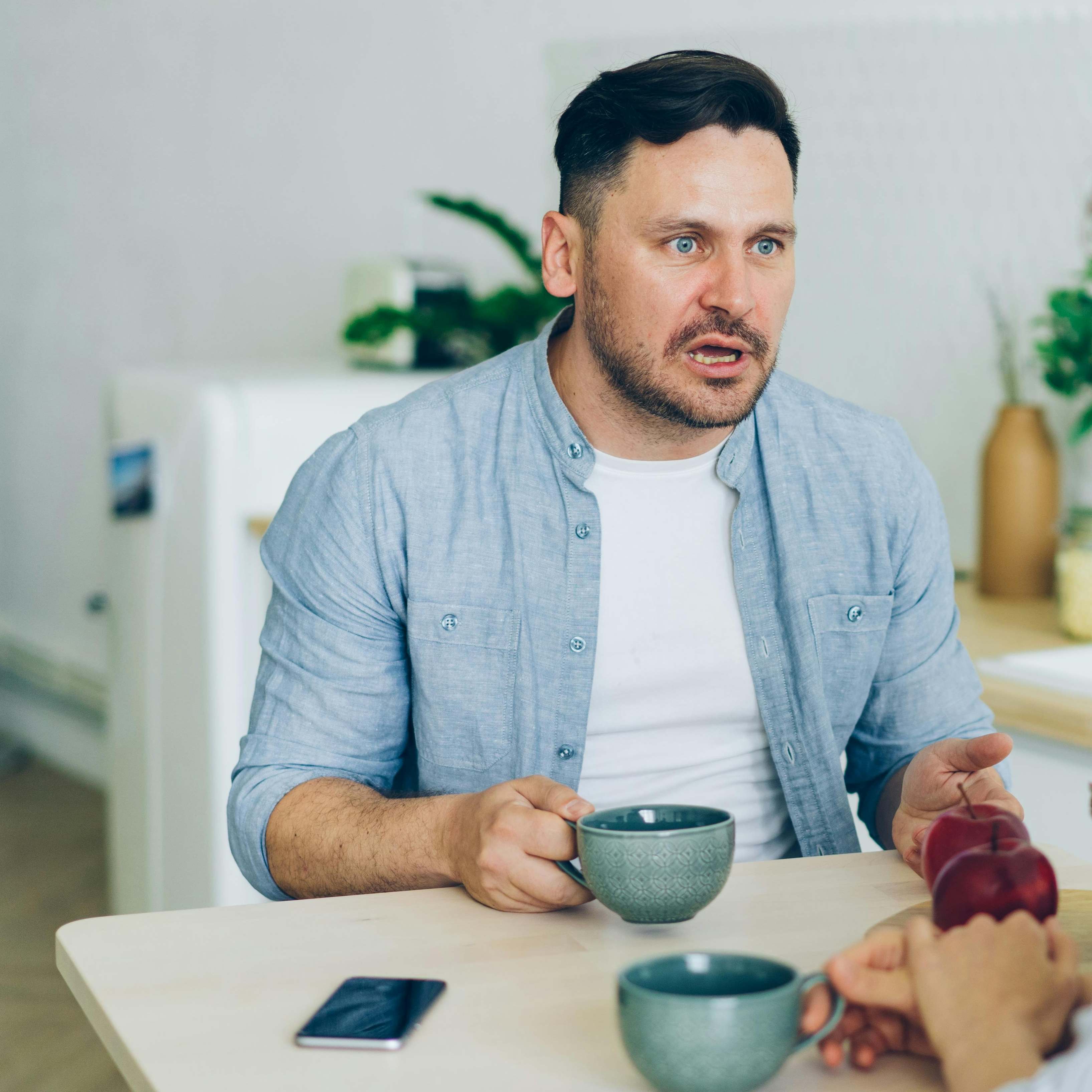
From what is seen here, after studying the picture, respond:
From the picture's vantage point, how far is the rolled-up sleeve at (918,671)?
4.74 feet

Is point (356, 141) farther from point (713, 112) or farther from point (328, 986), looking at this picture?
point (328, 986)

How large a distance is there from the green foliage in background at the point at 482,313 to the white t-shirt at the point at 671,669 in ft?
3.95

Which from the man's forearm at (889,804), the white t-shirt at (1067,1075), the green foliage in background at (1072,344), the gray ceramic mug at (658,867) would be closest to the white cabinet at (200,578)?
the green foliage in background at (1072,344)

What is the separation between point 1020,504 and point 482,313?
102 cm

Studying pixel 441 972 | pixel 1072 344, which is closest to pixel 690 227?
pixel 441 972

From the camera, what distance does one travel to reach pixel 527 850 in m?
0.98

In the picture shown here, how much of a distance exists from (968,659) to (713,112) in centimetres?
61

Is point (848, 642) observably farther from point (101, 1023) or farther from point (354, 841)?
point (101, 1023)

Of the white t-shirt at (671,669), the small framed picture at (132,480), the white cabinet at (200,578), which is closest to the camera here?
the white t-shirt at (671,669)

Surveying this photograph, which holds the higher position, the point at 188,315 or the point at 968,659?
the point at 188,315

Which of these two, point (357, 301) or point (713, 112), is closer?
point (713, 112)

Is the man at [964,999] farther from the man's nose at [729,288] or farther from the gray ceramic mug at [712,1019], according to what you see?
the man's nose at [729,288]

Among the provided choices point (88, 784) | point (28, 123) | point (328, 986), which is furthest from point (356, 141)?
point (328, 986)

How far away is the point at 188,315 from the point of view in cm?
386
